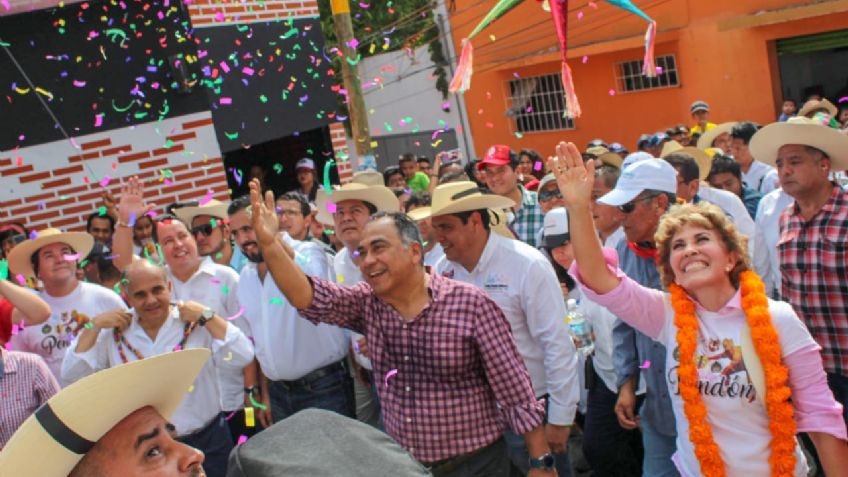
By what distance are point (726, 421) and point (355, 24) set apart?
2778 centimetres

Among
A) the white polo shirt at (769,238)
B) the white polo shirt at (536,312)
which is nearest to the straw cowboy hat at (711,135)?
the white polo shirt at (769,238)

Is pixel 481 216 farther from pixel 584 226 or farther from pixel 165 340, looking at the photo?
pixel 165 340

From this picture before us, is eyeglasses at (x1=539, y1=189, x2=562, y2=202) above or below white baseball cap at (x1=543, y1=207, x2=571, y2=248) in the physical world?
above

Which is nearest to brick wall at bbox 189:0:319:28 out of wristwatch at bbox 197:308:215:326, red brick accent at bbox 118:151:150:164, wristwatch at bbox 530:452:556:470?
red brick accent at bbox 118:151:150:164

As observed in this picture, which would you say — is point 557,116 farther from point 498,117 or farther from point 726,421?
point 726,421

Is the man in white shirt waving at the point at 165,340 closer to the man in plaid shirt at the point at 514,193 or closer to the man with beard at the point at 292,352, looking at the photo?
the man with beard at the point at 292,352

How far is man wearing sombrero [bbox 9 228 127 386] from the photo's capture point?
6.00 metres

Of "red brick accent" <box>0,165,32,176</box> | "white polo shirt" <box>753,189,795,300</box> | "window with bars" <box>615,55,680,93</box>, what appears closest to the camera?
"white polo shirt" <box>753,189,795,300</box>

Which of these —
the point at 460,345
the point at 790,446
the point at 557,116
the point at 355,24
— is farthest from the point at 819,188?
the point at 355,24

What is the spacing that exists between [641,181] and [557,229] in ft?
4.07

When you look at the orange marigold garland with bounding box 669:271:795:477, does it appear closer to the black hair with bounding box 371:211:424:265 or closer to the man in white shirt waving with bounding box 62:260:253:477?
the black hair with bounding box 371:211:424:265

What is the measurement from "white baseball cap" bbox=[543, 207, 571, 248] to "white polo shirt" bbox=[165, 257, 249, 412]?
6.52 feet

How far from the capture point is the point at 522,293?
4.63m

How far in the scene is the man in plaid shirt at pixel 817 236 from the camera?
464 cm
